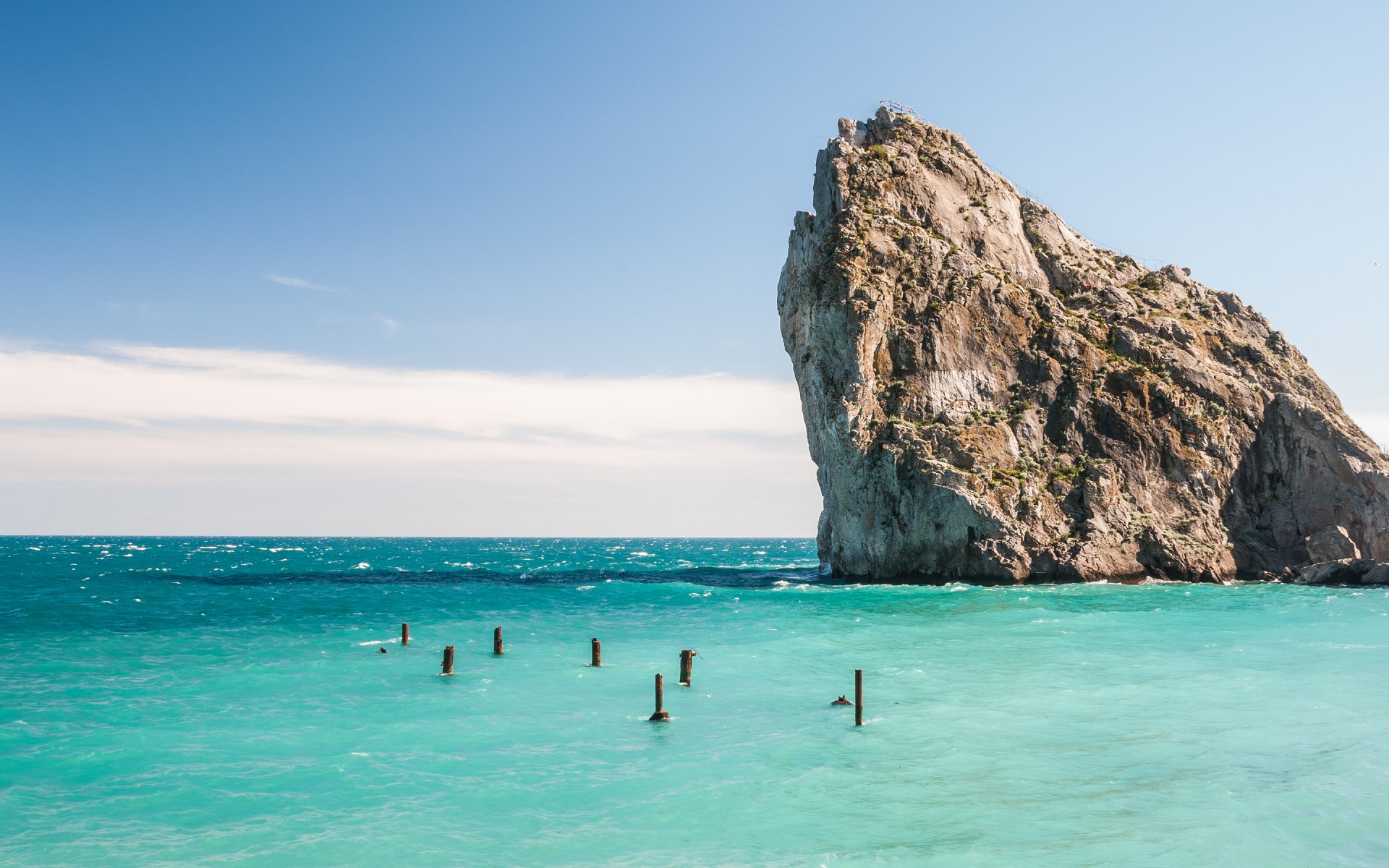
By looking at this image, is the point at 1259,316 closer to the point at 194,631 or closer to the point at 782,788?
the point at 782,788

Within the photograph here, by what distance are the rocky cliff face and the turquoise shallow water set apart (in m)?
17.0

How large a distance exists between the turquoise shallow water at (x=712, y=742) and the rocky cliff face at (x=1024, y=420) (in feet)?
55.8

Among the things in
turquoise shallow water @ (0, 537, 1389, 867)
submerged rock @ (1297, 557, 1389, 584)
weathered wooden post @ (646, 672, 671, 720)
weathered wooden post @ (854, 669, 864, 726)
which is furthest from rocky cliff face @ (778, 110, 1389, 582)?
weathered wooden post @ (646, 672, 671, 720)

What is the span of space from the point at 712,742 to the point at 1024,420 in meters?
55.2

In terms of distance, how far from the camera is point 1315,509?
232ft

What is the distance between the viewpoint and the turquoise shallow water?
17.6 m

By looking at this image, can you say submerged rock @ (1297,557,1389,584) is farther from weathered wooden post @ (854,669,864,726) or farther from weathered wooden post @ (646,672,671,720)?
weathered wooden post @ (646,672,671,720)

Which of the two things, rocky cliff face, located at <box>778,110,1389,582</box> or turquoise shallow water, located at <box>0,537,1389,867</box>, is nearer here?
turquoise shallow water, located at <box>0,537,1389,867</box>

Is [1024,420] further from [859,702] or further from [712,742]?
[712,742]

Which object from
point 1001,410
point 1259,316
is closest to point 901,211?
point 1001,410

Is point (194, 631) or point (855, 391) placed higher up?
point (855, 391)

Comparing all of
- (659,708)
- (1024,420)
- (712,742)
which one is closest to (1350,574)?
(1024,420)

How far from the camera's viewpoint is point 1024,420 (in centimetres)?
7194

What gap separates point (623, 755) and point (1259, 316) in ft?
291
